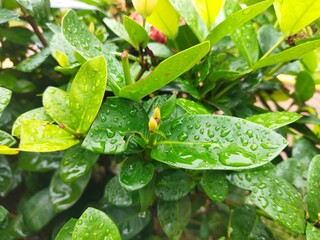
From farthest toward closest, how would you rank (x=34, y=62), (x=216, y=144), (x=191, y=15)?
(x=34, y=62) < (x=191, y=15) < (x=216, y=144)

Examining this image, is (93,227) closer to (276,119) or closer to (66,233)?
(66,233)

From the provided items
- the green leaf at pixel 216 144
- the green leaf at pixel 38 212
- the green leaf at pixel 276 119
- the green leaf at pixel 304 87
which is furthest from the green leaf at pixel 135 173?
the green leaf at pixel 304 87

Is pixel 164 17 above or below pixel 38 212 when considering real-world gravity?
above

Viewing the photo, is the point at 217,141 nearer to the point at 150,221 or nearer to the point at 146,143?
the point at 146,143

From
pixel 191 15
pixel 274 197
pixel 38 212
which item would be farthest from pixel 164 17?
pixel 38 212

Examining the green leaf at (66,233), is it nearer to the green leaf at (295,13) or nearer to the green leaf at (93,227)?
the green leaf at (93,227)

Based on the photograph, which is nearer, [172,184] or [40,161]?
[172,184]

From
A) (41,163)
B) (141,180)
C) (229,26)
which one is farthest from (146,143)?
(41,163)
